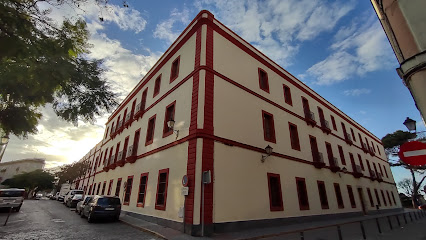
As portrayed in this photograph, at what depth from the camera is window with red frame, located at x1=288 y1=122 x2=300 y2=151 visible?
1506cm

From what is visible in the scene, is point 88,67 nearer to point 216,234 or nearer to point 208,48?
point 208,48

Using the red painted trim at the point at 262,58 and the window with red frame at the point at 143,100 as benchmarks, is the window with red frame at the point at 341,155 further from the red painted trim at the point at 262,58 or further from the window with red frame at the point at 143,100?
the window with red frame at the point at 143,100

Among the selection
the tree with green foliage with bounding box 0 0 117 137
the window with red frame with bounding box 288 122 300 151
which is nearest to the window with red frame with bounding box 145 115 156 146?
the tree with green foliage with bounding box 0 0 117 137

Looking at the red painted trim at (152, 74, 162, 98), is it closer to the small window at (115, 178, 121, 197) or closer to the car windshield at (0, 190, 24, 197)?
the small window at (115, 178, 121, 197)

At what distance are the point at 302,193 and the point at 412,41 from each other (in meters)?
12.5

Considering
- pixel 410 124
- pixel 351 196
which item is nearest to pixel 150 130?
pixel 410 124

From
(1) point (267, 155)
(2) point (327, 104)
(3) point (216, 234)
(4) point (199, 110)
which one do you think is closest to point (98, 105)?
(4) point (199, 110)

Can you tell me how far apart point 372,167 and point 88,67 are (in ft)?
115

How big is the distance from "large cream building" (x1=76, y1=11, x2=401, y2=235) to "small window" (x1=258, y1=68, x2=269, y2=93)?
9cm

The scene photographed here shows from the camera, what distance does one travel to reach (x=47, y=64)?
5445 mm

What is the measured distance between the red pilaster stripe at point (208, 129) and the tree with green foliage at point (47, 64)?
4.38 metres

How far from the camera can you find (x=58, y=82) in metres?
5.78

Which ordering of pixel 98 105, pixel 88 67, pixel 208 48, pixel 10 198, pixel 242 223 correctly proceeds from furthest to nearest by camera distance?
pixel 10 198, pixel 208 48, pixel 242 223, pixel 98 105, pixel 88 67

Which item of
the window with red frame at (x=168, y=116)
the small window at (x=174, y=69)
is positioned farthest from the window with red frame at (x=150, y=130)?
the small window at (x=174, y=69)
